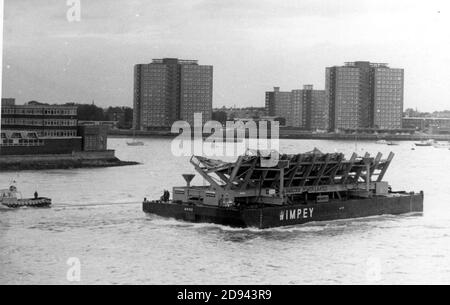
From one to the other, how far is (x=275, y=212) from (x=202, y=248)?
2574 millimetres

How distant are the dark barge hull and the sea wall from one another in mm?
14736

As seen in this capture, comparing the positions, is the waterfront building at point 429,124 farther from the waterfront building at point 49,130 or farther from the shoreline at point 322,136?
the waterfront building at point 49,130

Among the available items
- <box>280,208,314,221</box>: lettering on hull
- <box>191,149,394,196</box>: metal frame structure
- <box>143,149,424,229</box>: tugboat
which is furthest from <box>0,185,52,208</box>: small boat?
<box>280,208,314,221</box>: lettering on hull

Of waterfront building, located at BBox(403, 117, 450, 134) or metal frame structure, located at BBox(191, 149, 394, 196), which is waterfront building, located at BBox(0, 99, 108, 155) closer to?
metal frame structure, located at BBox(191, 149, 394, 196)

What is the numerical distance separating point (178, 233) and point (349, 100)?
4893 centimetres

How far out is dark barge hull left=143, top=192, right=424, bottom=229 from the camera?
13.9 metres

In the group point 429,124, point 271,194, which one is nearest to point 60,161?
point 271,194

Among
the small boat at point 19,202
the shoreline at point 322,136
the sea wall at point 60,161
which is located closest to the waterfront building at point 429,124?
the shoreline at point 322,136

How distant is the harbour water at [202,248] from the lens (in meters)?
10.1

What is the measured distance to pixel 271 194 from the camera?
14828 millimetres

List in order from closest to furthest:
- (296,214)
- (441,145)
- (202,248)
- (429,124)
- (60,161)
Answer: (202,248), (296,214), (60,161), (441,145), (429,124)

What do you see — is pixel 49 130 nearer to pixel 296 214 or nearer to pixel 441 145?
pixel 296 214

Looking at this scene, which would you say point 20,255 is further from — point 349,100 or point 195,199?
point 349,100
